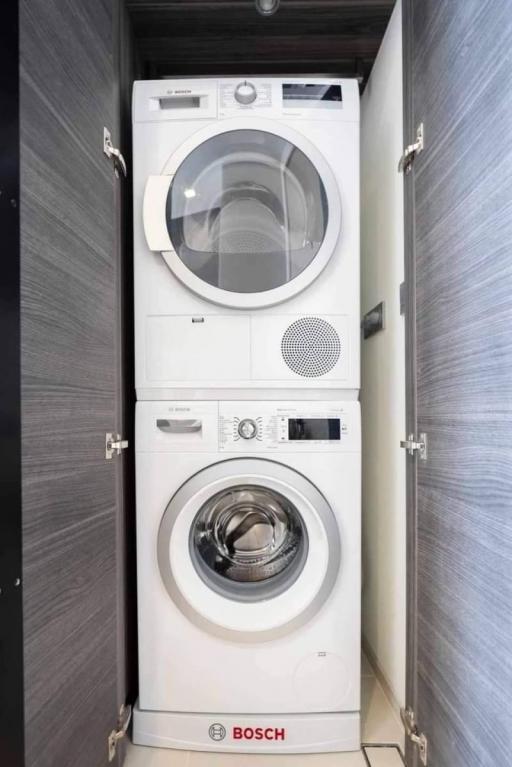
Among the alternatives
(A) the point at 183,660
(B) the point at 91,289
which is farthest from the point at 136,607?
(B) the point at 91,289

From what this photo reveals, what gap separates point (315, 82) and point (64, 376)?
1073 millimetres

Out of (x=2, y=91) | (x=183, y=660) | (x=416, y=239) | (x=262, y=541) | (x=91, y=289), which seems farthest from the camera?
(x=262, y=541)

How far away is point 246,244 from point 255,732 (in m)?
1.33

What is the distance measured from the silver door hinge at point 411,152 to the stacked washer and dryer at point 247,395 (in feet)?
0.44

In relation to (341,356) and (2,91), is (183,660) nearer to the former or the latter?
(341,356)

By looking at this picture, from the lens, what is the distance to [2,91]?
763 millimetres

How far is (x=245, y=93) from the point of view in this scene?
134 centimetres

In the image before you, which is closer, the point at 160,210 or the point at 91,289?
the point at 91,289

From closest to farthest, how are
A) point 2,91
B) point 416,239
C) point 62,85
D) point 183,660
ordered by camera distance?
1. point 2,91
2. point 62,85
3. point 416,239
4. point 183,660

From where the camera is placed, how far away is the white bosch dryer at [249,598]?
1.29 m

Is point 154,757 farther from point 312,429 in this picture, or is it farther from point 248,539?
point 312,429

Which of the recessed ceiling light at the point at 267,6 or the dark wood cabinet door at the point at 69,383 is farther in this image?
the recessed ceiling light at the point at 267,6

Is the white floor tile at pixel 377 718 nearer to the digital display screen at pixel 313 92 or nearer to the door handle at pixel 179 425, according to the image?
the door handle at pixel 179 425

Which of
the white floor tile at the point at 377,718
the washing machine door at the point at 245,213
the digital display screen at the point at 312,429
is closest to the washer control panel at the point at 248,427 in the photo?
the digital display screen at the point at 312,429
